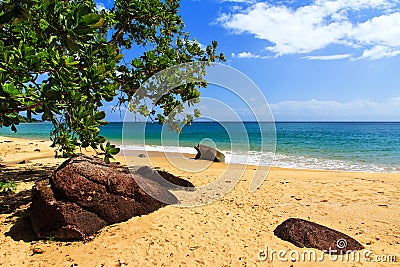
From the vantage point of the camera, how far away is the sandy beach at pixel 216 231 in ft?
15.7

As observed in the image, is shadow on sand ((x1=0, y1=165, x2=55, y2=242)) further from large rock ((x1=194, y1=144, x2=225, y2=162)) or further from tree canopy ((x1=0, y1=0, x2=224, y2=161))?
large rock ((x1=194, y1=144, x2=225, y2=162))

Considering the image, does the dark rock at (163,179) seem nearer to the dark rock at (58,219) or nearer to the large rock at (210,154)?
the dark rock at (58,219)

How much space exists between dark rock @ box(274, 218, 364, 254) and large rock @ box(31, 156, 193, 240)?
10.4ft

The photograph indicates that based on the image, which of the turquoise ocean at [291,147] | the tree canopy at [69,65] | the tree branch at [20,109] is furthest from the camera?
the turquoise ocean at [291,147]

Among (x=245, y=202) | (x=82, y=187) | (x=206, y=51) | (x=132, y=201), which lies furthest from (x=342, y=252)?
(x=206, y=51)

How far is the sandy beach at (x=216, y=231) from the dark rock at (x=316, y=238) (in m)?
0.21

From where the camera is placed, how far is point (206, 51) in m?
10.2

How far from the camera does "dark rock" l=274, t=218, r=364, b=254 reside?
5.18 metres

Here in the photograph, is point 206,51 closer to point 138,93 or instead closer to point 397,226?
point 138,93

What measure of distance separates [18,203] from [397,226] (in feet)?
29.6
